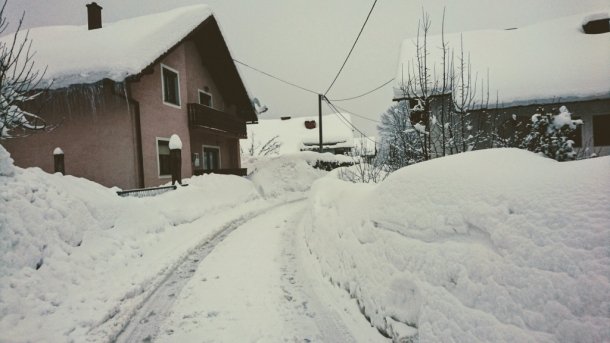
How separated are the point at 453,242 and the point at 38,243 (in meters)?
4.96

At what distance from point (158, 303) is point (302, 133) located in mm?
36134

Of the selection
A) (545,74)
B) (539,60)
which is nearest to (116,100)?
(545,74)

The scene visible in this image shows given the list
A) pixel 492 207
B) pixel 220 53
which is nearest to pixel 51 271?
pixel 492 207

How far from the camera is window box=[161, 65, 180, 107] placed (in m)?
12.9

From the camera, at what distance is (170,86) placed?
13422 millimetres

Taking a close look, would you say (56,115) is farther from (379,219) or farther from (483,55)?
(483,55)

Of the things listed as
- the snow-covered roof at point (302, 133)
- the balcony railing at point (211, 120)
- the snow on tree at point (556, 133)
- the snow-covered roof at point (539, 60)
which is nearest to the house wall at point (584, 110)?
the snow-covered roof at point (539, 60)

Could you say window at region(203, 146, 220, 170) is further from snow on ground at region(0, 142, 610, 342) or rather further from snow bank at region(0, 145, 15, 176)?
snow bank at region(0, 145, 15, 176)

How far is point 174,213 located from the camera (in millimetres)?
7801

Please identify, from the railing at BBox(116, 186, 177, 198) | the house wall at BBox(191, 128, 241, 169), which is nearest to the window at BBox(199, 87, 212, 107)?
the house wall at BBox(191, 128, 241, 169)

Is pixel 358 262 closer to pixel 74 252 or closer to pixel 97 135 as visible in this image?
pixel 74 252

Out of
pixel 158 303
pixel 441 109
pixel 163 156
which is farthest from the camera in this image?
pixel 163 156

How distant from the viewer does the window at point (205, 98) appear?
16.2 meters

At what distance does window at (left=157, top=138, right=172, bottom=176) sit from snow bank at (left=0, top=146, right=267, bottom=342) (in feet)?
16.9
